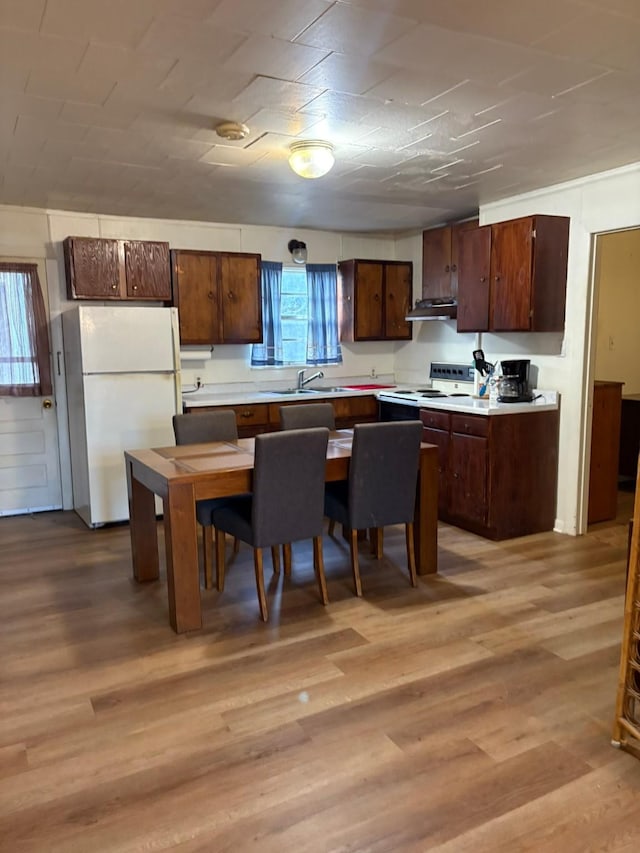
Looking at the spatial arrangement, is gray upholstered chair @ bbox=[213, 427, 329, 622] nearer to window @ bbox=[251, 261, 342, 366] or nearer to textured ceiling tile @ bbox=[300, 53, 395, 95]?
textured ceiling tile @ bbox=[300, 53, 395, 95]

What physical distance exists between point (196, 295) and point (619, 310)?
12.3 ft

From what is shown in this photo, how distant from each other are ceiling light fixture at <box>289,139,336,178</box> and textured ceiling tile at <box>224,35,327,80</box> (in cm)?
82

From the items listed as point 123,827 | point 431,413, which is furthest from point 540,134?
→ point 123,827

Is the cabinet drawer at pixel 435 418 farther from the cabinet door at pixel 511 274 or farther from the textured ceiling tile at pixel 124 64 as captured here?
the textured ceiling tile at pixel 124 64

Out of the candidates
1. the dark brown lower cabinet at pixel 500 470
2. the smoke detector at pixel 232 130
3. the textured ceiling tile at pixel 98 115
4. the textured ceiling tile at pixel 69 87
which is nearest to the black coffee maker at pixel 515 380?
the dark brown lower cabinet at pixel 500 470

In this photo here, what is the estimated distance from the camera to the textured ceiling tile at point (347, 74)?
7.48 feet

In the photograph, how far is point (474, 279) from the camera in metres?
4.57

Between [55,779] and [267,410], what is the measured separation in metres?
3.44

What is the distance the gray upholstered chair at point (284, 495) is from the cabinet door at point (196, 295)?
231 centimetres

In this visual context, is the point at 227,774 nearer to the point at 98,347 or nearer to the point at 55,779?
the point at 55,779

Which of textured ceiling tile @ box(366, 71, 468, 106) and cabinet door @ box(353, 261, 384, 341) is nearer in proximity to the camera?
textured ceiling tile @ box(366, 71, 468, 106)

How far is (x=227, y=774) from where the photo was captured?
2008mm

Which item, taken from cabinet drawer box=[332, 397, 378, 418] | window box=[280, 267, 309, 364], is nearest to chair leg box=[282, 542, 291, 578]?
cabinet drawer box=[332, 397, 378, 418]

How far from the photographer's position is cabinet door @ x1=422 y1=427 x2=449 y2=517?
4512mm
